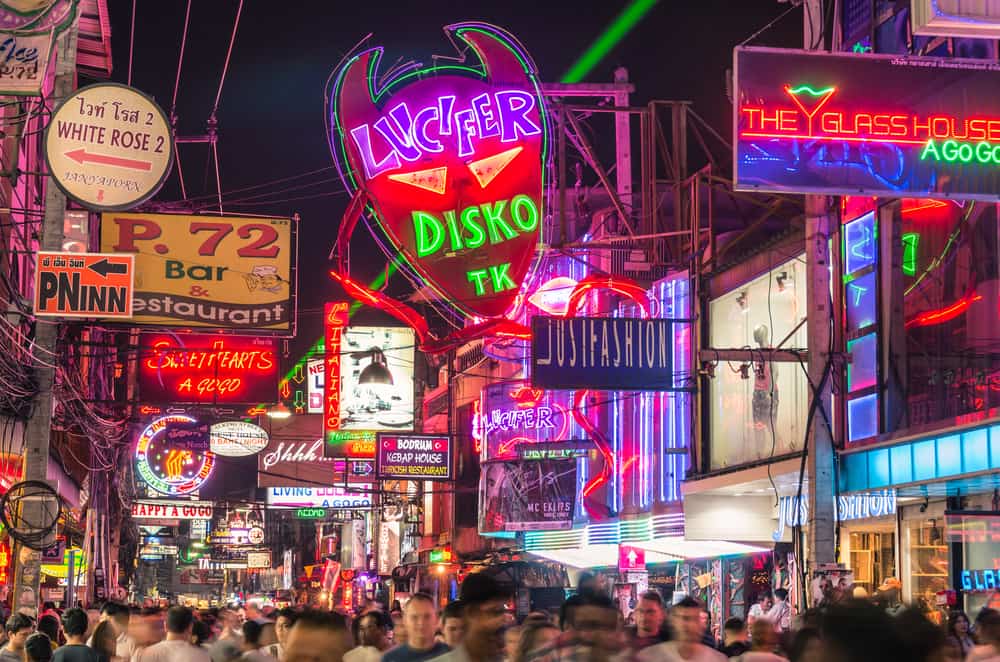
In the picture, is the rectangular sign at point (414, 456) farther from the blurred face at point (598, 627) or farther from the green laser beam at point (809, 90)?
the blurred face at point (598, 627)

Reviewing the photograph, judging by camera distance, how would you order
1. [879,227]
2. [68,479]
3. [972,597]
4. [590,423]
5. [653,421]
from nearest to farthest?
[972,597], [879,227], [653,421], [590,423], [68,479]

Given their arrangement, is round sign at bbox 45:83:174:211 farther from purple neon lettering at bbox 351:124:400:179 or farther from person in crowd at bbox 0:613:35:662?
person in crowd at bbox 0:613:35:662

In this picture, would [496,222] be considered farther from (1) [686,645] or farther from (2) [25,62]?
(1) [686,645]

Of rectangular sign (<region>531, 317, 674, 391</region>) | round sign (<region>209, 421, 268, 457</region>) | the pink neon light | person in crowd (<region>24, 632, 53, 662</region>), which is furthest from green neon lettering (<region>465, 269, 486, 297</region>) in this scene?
person in crowd (<region>24, 632, 53, 662</region>)

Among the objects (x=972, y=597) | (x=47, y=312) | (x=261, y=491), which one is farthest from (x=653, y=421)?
(x=261, y=491)

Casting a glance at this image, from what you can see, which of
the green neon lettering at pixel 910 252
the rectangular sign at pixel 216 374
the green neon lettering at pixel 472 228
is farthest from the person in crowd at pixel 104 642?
the rectangular sign at pixel 216 374

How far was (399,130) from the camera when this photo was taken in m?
26.0

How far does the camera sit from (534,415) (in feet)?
130

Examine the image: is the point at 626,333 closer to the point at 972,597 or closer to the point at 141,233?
the point at 972,597

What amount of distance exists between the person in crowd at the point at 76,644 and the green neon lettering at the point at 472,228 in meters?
14.0

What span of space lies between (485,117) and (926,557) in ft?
35.0

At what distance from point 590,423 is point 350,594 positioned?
35271 mm

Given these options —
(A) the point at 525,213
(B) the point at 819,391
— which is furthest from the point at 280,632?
(A) the point at 525,213

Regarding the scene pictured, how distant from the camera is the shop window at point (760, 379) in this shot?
2533 cm
